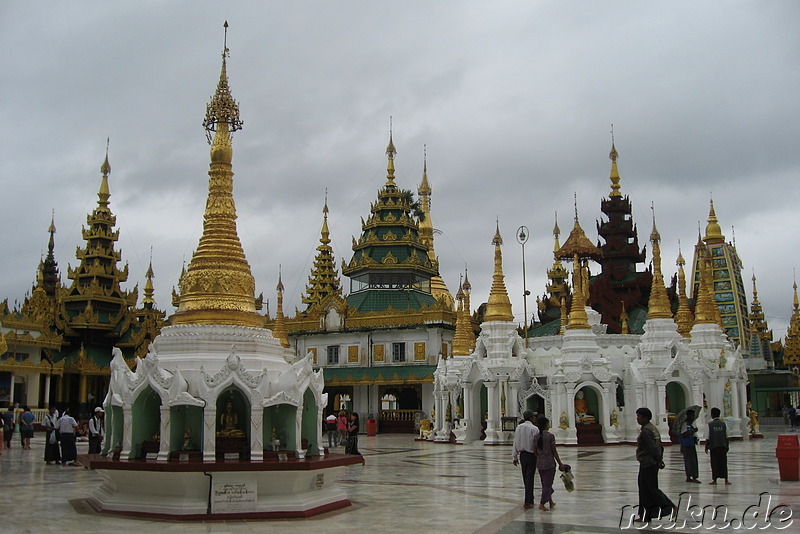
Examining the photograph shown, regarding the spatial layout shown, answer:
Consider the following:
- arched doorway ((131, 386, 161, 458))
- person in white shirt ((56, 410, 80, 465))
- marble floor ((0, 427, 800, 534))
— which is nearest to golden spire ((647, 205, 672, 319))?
marble floor ((0, 427, 800, 534))

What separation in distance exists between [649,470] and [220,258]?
8.65 meters

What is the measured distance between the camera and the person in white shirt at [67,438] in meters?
22.9

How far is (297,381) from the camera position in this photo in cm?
1432

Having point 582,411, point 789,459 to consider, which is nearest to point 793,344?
point 582,411

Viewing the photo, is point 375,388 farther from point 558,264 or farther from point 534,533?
point 534,533

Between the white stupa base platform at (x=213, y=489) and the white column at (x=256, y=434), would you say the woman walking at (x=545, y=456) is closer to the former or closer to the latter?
the white stupa base platform at (x=213, y=489)

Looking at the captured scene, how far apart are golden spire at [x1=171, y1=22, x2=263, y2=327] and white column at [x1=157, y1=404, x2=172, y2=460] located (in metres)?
2.26

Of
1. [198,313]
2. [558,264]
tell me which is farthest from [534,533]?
[558,264]

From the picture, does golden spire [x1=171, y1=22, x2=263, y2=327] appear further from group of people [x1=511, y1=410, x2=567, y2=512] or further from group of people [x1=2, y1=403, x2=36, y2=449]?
group of people [x1=2, y1=403, x2=36, y2=449]

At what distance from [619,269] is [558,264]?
1075 centimetres

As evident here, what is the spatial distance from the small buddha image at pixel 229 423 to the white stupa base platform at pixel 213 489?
1.00 meters

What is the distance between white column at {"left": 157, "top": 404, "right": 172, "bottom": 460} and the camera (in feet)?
44.4

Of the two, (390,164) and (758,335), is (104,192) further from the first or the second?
(758,335)

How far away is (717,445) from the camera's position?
56.6 ft
